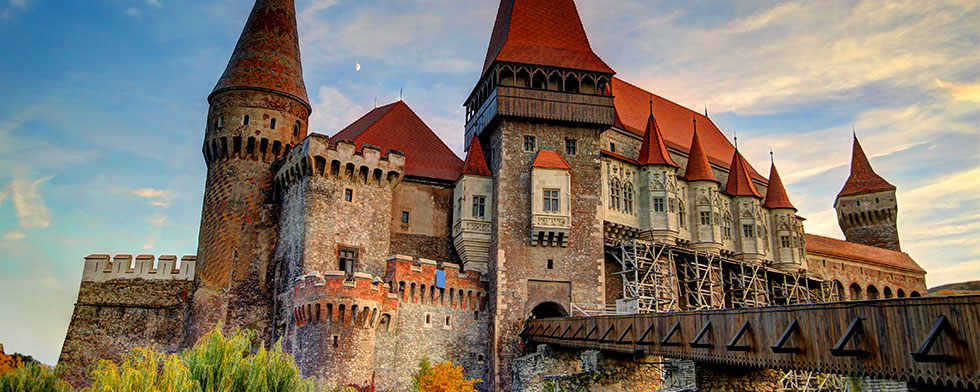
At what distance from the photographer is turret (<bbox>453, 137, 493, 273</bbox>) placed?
103ft

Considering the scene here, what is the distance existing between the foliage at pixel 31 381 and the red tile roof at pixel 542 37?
2151cm

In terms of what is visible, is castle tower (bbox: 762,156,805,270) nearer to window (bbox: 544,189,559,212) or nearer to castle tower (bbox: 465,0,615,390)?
castle tower (bbox: 465,0,615,390)

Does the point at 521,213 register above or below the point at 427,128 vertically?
below

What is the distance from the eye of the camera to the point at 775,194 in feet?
142

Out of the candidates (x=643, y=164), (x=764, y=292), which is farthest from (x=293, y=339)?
(x=764, y=292)

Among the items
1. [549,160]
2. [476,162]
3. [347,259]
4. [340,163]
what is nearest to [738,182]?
[549,160]

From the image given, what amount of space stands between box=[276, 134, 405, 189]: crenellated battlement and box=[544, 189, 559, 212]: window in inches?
255

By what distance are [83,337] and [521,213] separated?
62.3 feet

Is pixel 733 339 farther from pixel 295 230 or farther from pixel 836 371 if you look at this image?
pixel 295 230

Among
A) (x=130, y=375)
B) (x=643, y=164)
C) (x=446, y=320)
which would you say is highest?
(x=643, y=164)

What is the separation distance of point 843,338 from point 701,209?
24.5 meters

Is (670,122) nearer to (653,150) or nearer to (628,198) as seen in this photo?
(653,150)

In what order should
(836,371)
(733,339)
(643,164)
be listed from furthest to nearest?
(643,164)
(733,339)
(836,371)

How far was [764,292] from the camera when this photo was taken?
39.7 metres
